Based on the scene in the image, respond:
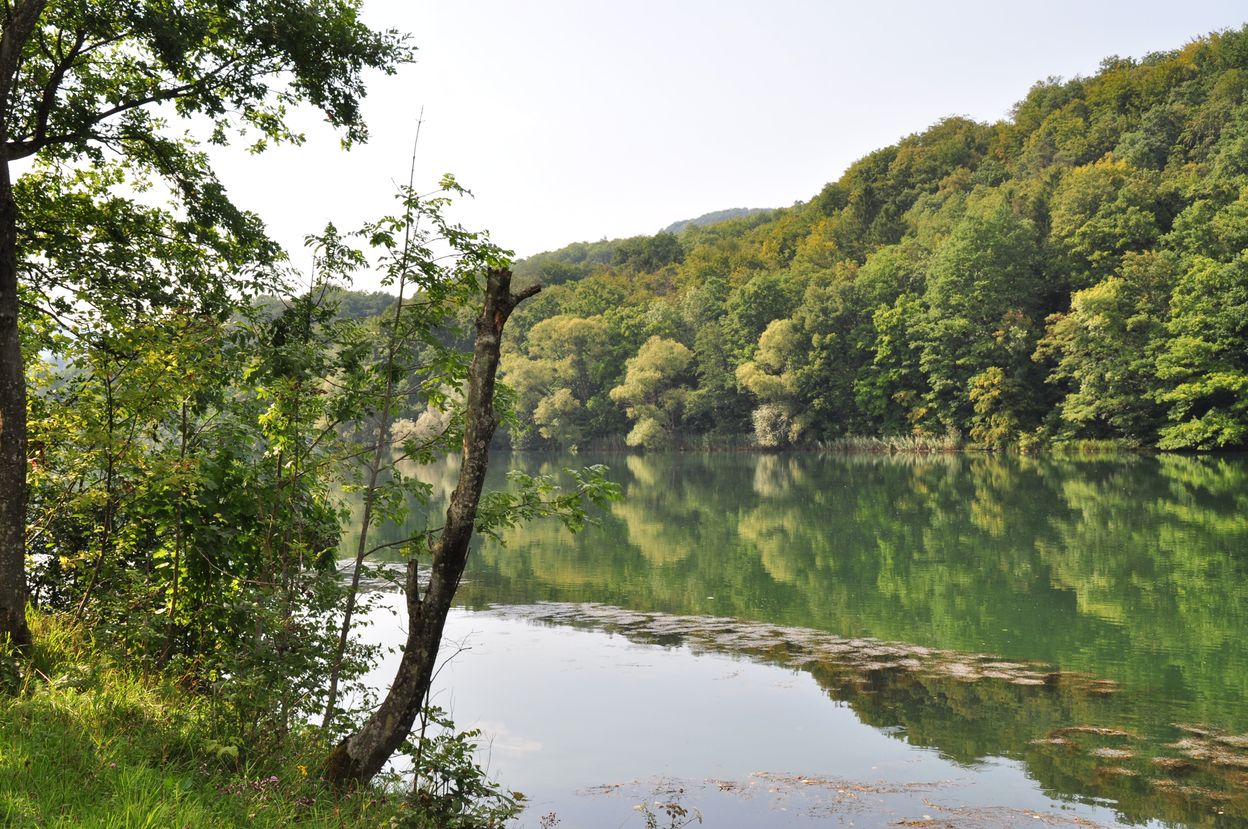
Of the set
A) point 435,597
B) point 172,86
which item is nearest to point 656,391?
point 172,86

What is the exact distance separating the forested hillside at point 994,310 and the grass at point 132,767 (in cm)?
4451

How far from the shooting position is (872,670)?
11781mm

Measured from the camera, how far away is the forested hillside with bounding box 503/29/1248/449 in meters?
47.4

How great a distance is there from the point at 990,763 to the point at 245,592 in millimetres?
6642

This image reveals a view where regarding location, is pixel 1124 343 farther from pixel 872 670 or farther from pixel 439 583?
pixel 439 583

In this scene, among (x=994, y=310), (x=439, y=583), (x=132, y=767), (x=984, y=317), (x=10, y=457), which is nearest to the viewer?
(x=132, y=767)

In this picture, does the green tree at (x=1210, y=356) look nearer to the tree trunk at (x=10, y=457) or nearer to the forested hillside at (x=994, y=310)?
the forested hillside at (x=994, y=310)

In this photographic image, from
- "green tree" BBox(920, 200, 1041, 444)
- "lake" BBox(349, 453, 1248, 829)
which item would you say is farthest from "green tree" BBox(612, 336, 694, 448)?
"lake" BBox(349, 453, 1248, 829)

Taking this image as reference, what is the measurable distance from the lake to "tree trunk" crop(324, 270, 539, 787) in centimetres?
258

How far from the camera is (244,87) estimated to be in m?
8.55

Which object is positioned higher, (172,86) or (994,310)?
(994,310)

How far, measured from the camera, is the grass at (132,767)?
3969mm

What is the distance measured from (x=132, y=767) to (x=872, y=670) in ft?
30.5

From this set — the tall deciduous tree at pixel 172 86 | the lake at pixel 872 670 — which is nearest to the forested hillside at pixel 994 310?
the lake at pixel 872 670
